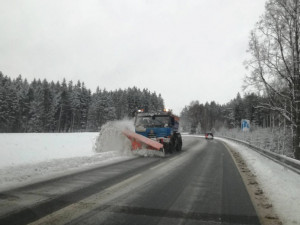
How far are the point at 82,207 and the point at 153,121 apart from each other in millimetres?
11834

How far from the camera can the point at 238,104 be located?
4166 inches

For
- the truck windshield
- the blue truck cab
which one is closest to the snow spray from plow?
the blue truck cab

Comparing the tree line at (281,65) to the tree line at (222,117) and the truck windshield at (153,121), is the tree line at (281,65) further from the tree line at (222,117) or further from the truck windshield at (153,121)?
the tree line at (222,117)

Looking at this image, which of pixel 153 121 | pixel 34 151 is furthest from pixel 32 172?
pixel 34 151

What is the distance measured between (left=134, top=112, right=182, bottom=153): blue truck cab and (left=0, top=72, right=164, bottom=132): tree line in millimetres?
52678

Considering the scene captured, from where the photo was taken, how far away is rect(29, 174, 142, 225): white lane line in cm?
384

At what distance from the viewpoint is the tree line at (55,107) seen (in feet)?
205

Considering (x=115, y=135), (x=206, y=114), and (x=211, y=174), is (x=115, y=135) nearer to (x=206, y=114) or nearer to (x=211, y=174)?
(x=211, y=174)

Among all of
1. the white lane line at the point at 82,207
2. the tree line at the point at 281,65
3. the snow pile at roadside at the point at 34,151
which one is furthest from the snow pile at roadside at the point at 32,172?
the tree line at the point at 281,65

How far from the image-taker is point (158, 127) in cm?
1592

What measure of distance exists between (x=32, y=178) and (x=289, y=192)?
6.88m

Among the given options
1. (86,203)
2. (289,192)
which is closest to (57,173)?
(86,203)

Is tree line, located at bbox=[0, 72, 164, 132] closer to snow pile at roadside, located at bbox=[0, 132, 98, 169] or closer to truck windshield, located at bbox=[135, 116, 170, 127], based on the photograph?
snow pile at roadside, located at bbox=[0, 132, 98, 169]

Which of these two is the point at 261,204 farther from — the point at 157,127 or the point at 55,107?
the point at 55,107
